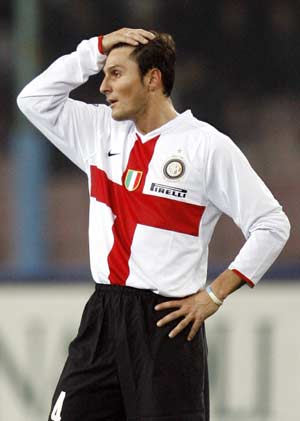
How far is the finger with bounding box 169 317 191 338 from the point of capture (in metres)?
4.72

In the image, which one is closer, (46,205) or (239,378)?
(239,378)

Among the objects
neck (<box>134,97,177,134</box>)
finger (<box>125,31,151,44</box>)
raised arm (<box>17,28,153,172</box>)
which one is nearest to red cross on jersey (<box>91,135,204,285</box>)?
neck (<box>134,97,177,134</box>)

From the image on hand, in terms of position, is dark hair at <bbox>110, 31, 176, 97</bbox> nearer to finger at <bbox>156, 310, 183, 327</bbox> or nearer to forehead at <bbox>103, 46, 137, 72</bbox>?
forehead at <bbox>103, 46, 137, 72</bbox>

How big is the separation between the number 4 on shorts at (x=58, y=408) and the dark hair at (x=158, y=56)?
3.60 ft

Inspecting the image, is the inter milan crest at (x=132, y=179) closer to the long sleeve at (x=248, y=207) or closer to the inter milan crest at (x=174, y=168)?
the inter milan crest at (x=174, y=168)

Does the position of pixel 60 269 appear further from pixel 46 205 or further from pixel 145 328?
pixel 145 328

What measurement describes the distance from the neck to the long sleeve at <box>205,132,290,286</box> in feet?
0.77

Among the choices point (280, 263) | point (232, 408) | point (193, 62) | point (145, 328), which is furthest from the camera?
point (193, 62)

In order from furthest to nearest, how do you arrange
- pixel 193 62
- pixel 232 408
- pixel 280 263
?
pixel 193 62, pixel 280 263, pixel 232 408

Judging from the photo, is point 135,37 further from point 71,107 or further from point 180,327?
point 180,327

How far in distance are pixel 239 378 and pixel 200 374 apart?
2.47m

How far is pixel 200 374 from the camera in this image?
15.8ft

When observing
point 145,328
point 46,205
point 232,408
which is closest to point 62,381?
point 145,328

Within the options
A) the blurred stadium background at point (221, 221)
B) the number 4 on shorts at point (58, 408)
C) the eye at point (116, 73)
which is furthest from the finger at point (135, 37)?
the blurred stadium background at point (221, 221)
